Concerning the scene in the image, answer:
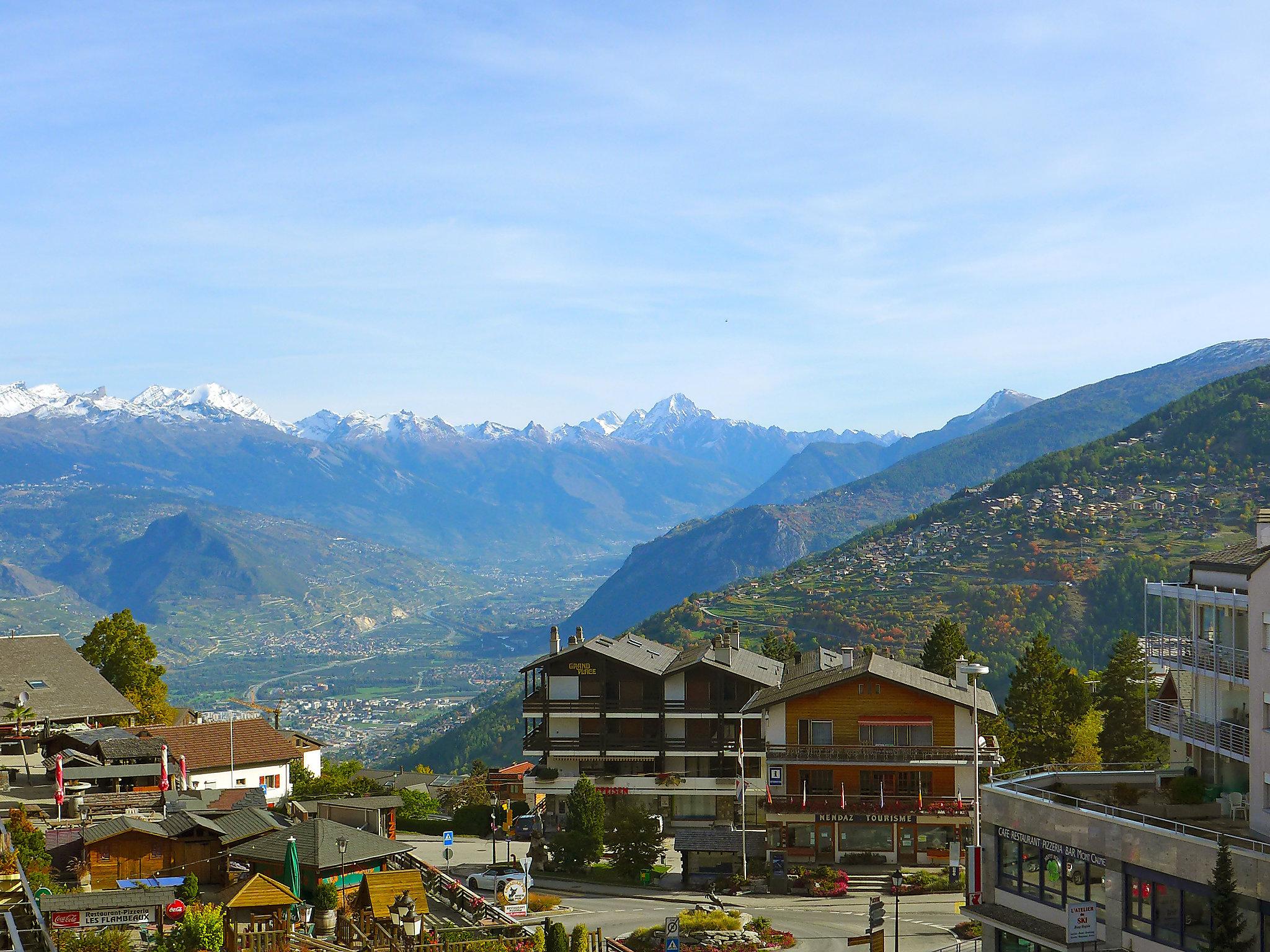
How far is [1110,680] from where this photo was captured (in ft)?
250

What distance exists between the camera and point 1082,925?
36.4 meters

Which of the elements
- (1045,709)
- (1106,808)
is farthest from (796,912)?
(1045,709)

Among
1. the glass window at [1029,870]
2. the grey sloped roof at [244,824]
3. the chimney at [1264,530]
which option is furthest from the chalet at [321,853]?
the chimney at [1264,530]

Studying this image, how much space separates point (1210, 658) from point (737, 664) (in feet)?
133

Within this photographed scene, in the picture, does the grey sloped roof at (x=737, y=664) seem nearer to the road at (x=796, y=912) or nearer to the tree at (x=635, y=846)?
the tree at (x=635, y=846)

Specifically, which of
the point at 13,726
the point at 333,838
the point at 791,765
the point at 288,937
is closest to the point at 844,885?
the point at 791,765

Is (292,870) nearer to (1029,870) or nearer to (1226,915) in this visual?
(1029,870)

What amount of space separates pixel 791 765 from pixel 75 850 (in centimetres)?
3465

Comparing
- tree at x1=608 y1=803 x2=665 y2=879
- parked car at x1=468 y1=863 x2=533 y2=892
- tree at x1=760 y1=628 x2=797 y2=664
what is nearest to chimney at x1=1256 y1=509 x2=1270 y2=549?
parked car at x1=468 y1=863 x2=533 y2=892

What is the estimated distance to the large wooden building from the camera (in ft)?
209

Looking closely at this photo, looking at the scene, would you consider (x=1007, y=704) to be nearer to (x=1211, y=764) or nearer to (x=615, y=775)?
(x=615, y=775)

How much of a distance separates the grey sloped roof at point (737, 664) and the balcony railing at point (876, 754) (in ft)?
28.8

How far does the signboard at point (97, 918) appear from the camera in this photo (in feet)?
117

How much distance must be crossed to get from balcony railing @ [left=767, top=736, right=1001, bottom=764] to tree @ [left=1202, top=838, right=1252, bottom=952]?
3251 cm
